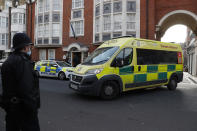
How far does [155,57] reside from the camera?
25.8ft

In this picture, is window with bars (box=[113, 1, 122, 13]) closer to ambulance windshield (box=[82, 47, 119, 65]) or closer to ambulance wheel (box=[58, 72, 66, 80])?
ambulance wheel (box=[58, 72, 66, 80])

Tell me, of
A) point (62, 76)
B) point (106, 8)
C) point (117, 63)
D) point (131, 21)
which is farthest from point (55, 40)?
point (117, 63)

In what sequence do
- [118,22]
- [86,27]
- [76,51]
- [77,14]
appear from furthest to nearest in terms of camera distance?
[77,14], [76,51], [86,27], [118,22]

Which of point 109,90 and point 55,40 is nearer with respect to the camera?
point 109,90

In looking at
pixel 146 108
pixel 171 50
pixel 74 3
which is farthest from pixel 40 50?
pixel 146 108


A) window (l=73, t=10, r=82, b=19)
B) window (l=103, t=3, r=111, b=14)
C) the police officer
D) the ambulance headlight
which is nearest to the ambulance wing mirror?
the ambulance headlight

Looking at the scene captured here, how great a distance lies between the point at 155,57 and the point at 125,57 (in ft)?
6.87

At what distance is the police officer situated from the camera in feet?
6.46

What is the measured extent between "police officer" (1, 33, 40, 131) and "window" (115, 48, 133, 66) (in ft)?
14.5

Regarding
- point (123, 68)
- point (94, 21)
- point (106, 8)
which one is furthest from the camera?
point (94, 21)

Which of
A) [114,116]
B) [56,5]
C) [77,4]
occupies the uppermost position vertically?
[56,5]

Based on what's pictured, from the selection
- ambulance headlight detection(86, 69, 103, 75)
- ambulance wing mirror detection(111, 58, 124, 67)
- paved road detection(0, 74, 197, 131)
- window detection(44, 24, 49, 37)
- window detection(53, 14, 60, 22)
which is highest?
window detection(53, 14, 60, 22)

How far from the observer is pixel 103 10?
19031 mm

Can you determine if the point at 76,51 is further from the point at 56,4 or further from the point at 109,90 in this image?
the point at 109,90
